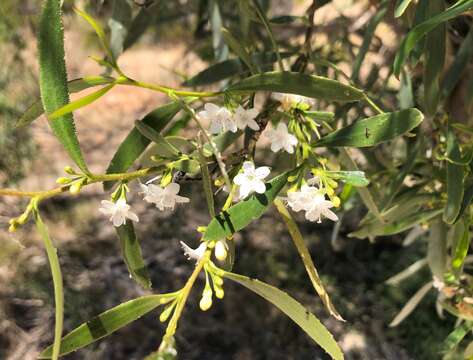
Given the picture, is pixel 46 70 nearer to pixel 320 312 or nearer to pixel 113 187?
pixel 113 187

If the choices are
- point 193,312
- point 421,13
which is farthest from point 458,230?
point 193,312

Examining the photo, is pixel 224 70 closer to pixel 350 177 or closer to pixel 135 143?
pixel 135 143

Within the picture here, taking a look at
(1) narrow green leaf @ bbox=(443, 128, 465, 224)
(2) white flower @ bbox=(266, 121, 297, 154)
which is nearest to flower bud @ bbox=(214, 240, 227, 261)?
(2) white flower @ bbox=(266, 121, 297, 154)

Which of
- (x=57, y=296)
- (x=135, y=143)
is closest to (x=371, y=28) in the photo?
(x=135, y=143)

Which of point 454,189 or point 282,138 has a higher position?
point 282,138

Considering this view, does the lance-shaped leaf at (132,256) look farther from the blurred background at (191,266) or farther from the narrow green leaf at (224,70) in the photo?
the blurred background at (191,266)
